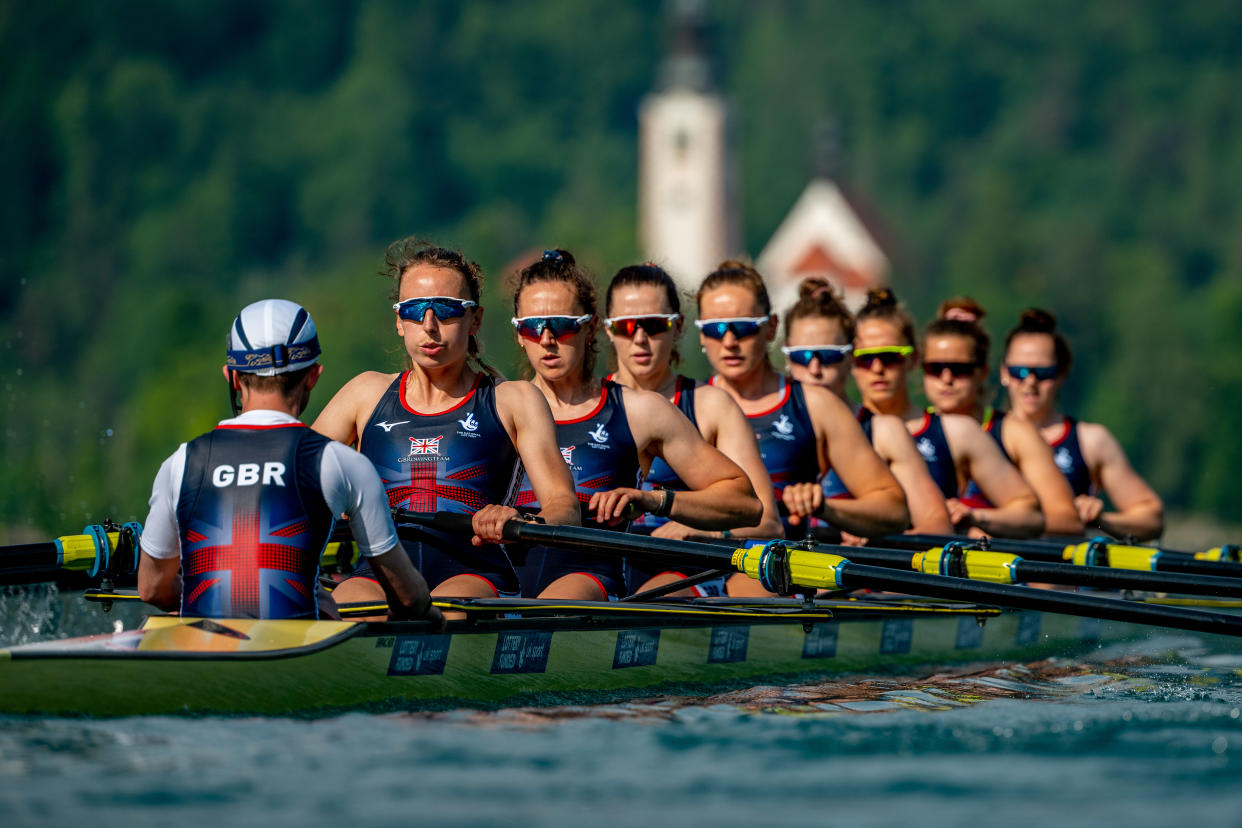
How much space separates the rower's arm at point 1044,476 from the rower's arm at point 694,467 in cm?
337

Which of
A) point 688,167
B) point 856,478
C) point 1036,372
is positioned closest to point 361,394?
point 856,478

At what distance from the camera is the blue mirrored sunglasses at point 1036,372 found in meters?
12.1

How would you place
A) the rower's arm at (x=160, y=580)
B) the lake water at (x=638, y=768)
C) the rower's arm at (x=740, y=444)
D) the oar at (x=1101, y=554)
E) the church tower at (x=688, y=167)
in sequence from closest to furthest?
1. the lake water at (x=638, y=768)
2. the rower's arm at (x=160, y=580)
3. the rower's arm at (x=740, y=444)
4. the oar at (x=1101, y=554)
5. the church tower at (x=688, y=167)

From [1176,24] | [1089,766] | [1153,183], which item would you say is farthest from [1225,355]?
[1089,766]

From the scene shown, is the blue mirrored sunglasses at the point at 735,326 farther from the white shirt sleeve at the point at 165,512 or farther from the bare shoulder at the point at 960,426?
the white shirt sleeve at the point at 165,512

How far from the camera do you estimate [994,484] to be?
35.1ft

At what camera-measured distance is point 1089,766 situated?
587 cm

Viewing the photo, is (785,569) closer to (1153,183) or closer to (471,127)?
(1153,183)

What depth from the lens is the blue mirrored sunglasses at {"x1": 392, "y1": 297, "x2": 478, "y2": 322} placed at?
24.5ft

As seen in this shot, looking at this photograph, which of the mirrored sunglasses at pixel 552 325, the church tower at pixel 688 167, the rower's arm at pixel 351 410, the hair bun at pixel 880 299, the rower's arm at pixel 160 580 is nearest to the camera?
the rower's arm at pixel 160 580

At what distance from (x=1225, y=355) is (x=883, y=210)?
3201 cm

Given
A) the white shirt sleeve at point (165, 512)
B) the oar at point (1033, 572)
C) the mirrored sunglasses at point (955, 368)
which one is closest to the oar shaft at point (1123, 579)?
the oar at point (1033, 572)

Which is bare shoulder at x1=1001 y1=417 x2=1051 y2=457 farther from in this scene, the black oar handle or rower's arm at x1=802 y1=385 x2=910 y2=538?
the black oar handle

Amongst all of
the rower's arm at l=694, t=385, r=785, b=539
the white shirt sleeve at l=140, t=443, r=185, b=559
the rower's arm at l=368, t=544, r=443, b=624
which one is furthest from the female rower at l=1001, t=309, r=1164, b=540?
the white shirt sleeve at l=140, t=443, r=185, b=559
